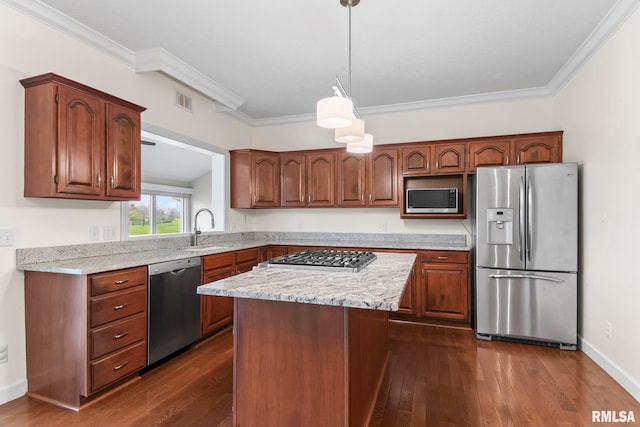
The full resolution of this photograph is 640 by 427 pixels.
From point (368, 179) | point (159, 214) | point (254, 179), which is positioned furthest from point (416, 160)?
point (159, 214)

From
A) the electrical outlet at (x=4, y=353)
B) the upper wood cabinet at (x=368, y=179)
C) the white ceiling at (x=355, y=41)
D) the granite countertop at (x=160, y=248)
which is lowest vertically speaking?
the electrical outlet at (x=4, y=353)

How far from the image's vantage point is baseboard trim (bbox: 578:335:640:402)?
228 centimetres

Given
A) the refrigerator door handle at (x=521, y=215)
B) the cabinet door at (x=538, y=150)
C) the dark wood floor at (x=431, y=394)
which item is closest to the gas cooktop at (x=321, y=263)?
the dark wood floor at (x=431, y=394)

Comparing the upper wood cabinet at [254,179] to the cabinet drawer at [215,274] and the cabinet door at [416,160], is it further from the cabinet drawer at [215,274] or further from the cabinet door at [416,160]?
the cabinet door at [416,160]

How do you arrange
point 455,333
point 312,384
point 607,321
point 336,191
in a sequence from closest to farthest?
→ 1. point 312,384
2. point 607,321
3. point 455,333
4. point 336,191

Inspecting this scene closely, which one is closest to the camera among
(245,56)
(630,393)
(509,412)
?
(509,412)

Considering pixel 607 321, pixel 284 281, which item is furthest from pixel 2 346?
pixel 607 321

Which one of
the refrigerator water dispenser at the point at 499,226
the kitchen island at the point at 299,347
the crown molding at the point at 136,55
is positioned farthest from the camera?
the refrigerator water dispenser at the point at 499,226

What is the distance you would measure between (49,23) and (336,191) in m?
3.17

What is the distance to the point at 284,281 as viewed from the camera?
5.58 feet

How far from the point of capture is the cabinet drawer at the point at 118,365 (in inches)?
86.1

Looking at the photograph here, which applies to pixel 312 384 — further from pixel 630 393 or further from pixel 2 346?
pixel 630 393

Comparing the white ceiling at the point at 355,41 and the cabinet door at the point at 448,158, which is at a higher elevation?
the white ceiling at the point at 355,41

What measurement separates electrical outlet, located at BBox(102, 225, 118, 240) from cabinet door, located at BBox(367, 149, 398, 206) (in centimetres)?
281
